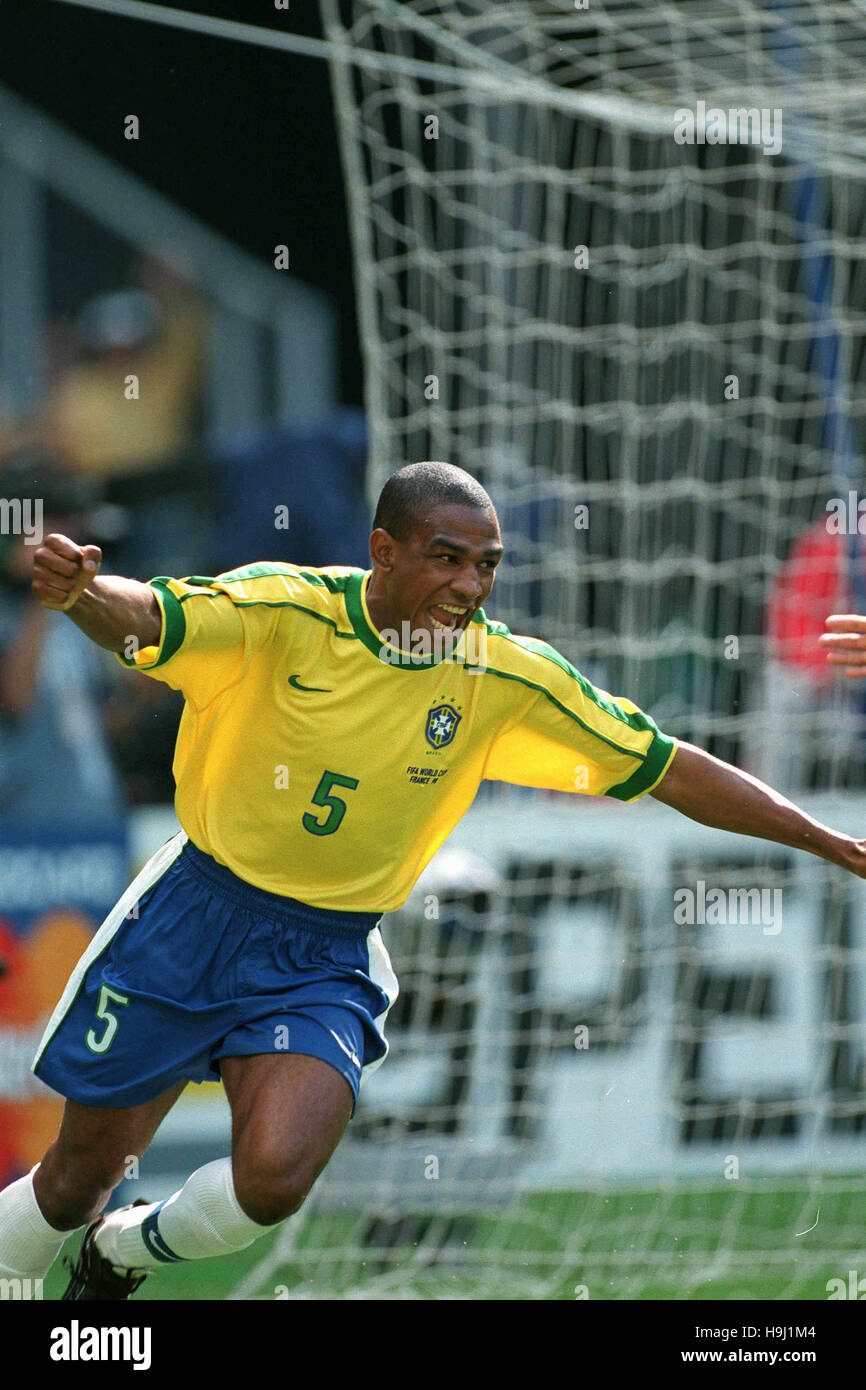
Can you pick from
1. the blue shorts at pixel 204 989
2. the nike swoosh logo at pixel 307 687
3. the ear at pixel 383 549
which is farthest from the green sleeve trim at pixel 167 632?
the blue shorts at pixel 204 989

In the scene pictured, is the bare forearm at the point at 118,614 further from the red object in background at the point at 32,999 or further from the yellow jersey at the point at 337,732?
the red object in background at the point at 32,999

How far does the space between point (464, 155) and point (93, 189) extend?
5503 millimetres

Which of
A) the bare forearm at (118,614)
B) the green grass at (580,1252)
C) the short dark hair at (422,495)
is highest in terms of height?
the short dark hair at (422,495)

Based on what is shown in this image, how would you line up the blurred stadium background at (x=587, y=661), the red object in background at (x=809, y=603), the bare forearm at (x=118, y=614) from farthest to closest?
the red object in background at (x=809, y=603), the blurred stadium background at (x=587, y=661), the bare forearm at (x=118, y=614)

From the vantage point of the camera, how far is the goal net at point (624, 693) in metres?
6.53

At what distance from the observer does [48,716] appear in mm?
6957

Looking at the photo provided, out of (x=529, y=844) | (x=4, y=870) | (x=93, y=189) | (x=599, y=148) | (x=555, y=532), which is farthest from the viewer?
(x=93, y=189)

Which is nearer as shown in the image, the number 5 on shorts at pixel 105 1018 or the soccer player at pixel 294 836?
the soccer player at pixel 294 836

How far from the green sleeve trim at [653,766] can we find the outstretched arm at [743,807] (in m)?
0.02

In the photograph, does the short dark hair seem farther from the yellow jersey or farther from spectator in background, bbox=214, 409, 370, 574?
spectator in background, bbox=214, 409, 370, 574

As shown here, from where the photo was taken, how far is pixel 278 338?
513 inches

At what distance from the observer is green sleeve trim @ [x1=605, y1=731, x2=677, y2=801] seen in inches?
176
